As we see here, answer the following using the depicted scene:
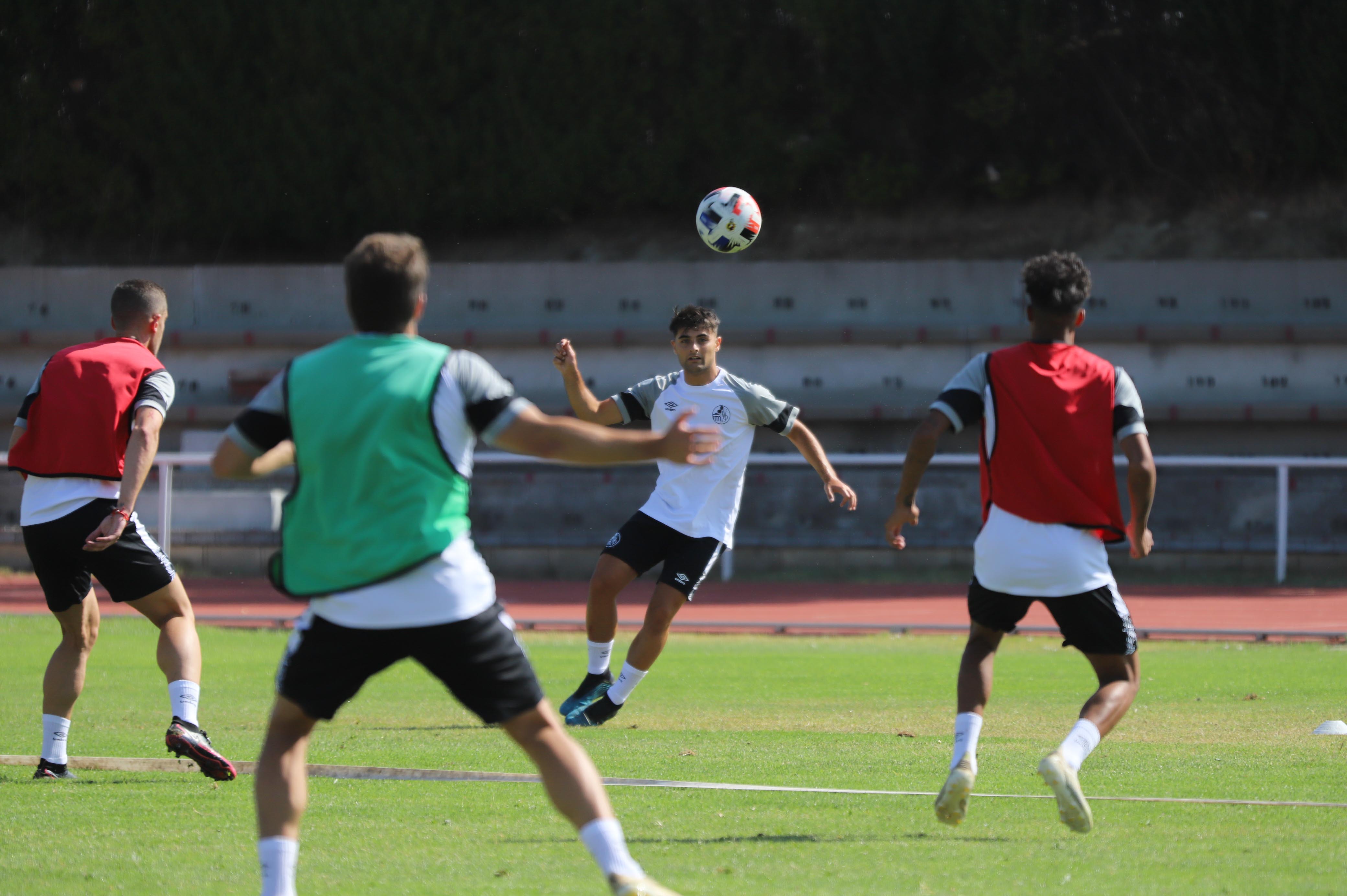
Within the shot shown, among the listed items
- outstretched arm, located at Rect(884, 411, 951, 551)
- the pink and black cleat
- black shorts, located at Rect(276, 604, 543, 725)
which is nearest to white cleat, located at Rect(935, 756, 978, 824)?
outstretched arm, located at Rect(884, 411, 951, 551)

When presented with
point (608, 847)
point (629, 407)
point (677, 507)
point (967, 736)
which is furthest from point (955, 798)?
point (629, 407)

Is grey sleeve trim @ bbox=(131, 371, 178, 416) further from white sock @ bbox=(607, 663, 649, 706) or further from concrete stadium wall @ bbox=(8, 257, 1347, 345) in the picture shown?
concrete stadium wall @ bbox=(8, 257, 1347, 345)

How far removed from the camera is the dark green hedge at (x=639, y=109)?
1150 inches

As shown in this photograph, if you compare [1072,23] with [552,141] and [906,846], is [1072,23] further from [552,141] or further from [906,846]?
[906,846]

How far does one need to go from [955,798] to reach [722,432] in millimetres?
3812

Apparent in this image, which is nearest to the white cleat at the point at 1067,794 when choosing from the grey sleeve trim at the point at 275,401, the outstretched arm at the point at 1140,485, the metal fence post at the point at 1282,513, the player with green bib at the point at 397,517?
the outstretched arm at the point at 1140,485

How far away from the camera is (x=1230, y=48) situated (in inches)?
1096

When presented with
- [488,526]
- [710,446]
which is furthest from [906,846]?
[488,526]

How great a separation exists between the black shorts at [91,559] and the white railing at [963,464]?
489 inches

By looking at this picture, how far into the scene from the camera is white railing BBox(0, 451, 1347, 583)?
18.6m

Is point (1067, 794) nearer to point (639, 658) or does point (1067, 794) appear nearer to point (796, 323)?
point (639, 658)

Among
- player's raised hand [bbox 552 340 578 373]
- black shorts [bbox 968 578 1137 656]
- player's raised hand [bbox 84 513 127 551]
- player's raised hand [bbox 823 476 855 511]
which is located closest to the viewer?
black shorts [bbox 968 578 1137 656]

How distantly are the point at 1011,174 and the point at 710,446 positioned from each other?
2728 centimetres

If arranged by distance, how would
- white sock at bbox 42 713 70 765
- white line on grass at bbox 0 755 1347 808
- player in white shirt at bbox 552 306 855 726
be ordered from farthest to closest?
player in white shirt at bbox 552 306 855 726 < white sock at bbox 42 713 70 765 < white line on grass at bbox 0 755 1347 808
